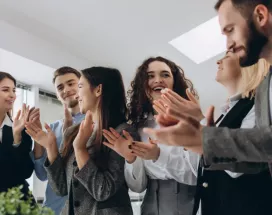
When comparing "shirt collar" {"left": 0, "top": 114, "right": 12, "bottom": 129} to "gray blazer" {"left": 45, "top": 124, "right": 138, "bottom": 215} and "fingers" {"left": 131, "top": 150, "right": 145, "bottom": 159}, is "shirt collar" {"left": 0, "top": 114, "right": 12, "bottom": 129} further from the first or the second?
"fingers" {"left": 131, "top": 150, "right": 145, "bottom": 159}

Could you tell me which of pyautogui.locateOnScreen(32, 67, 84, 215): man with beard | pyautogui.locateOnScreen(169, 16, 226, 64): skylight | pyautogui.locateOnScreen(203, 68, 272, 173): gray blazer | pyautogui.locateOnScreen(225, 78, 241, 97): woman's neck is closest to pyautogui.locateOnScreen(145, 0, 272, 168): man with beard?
pyautogui.locateOnScreen(203, 68, 272, 173): gray blazer

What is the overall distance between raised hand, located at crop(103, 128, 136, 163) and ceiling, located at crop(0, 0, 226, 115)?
4.86 ft

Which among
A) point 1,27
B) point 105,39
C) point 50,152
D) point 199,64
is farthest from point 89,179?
point 199,64

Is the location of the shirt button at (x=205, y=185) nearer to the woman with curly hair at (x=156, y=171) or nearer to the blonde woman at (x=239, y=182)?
the blonde woman at (x=239, y=182)

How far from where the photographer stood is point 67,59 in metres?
3.15

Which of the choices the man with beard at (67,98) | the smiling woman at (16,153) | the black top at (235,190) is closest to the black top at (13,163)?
the smiling woman at (16,153)

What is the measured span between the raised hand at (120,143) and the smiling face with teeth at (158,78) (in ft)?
0.96

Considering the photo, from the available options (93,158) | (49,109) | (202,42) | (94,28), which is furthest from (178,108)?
(202,42)

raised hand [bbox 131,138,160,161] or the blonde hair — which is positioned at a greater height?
the blonde hair

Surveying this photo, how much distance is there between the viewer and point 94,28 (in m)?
2.77

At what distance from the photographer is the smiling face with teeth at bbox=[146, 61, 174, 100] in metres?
1.44

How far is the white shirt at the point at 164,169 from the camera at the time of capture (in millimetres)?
1185

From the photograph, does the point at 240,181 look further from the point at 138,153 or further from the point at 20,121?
the point at 20,121

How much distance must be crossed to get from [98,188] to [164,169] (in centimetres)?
23
